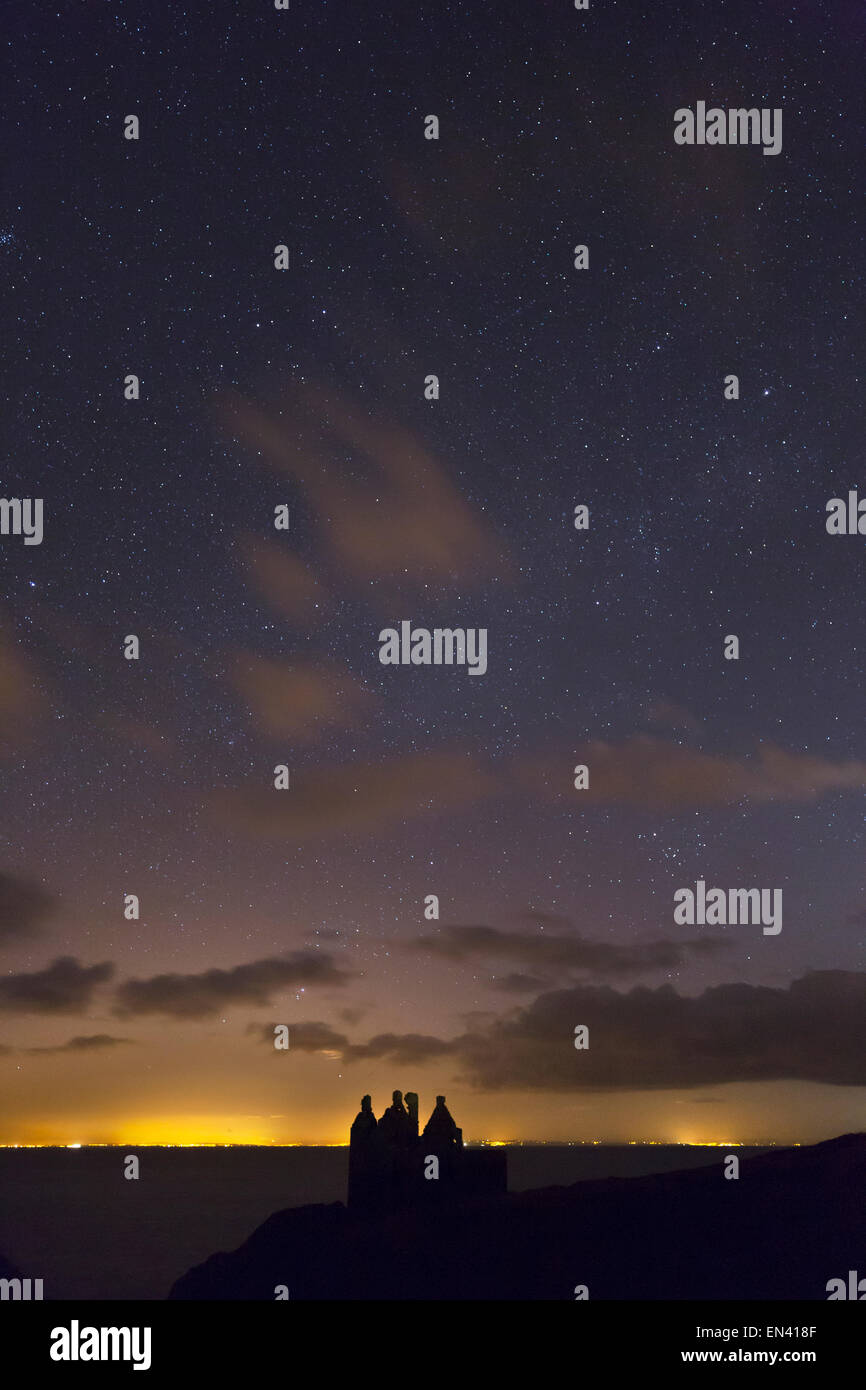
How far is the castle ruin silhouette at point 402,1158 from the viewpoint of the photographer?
109 feet

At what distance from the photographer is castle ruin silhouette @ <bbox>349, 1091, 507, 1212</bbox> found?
33.3 m

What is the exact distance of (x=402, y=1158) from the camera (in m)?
33.0

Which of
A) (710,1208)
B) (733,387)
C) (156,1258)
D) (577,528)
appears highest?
(733,387)

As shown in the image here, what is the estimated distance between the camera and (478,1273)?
110 ft

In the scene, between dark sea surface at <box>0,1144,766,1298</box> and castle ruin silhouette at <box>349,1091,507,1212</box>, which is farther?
dark sea surface at <box>0,1144,766,1298</box>

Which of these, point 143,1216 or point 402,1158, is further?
point 143,1216

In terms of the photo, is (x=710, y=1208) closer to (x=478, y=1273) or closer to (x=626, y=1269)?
(x=626, y=1269)

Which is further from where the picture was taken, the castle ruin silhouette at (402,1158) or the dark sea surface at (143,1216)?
the dark sea surface at (143,1216)

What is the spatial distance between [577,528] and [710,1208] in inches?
1049

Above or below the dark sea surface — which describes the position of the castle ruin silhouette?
above

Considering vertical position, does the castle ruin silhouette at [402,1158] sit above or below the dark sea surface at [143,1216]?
above
